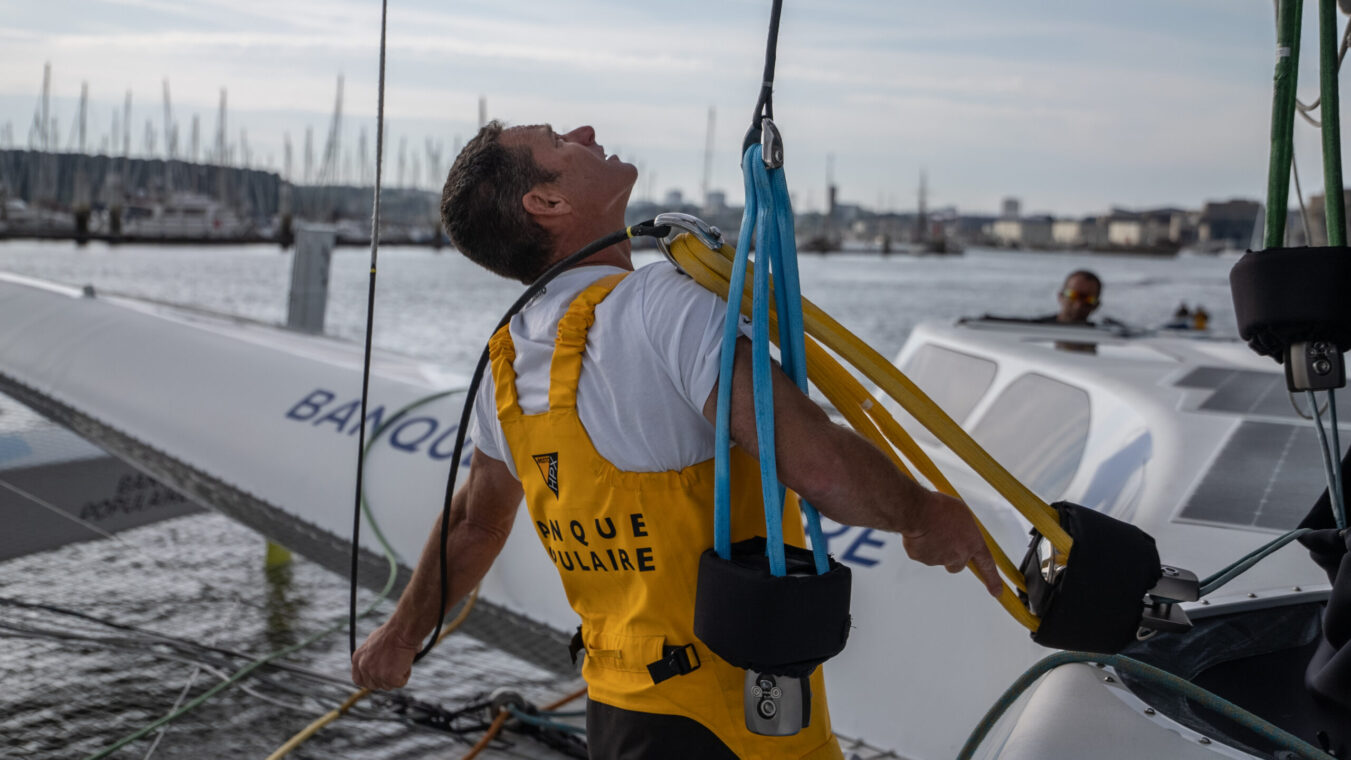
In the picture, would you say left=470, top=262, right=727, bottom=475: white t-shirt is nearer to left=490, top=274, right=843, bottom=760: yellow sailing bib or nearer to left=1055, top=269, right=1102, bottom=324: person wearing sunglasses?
left=490, top=274, right=843, bottom=760: yellow sailing bib

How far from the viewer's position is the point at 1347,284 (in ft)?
5.90

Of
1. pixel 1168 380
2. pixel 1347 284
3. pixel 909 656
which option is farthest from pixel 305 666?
pixel 1347 284

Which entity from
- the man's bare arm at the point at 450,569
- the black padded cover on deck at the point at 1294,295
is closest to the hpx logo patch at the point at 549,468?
the man's bare arm at the point at 450,569

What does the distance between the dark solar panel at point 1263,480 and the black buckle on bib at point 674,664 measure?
173 cm

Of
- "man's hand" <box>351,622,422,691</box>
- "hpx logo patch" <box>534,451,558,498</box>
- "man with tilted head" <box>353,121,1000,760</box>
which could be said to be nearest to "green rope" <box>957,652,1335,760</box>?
"man with tilted head" <box>353,121,1000,760</box>

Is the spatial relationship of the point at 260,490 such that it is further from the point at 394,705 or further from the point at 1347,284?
the point at 1347,284

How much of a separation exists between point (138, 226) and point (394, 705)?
72492 mm

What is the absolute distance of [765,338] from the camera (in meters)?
1.45

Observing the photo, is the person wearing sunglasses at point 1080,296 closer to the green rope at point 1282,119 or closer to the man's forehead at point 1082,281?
the man's forehead at point 1082,281

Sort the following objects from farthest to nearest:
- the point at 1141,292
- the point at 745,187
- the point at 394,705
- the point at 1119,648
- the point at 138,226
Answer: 1. the point at 138,226
2. the point at 1141,292
3. the point at 394,705
4. the point at 1119,648
5. the point at 745,187

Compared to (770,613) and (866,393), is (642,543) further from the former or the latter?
(866,393)

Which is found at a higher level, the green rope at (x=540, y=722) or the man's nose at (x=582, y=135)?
the man's nose at (x=582, y=135)

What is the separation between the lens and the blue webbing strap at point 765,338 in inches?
56.8

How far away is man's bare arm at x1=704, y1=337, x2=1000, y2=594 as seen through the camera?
4.81 feet
